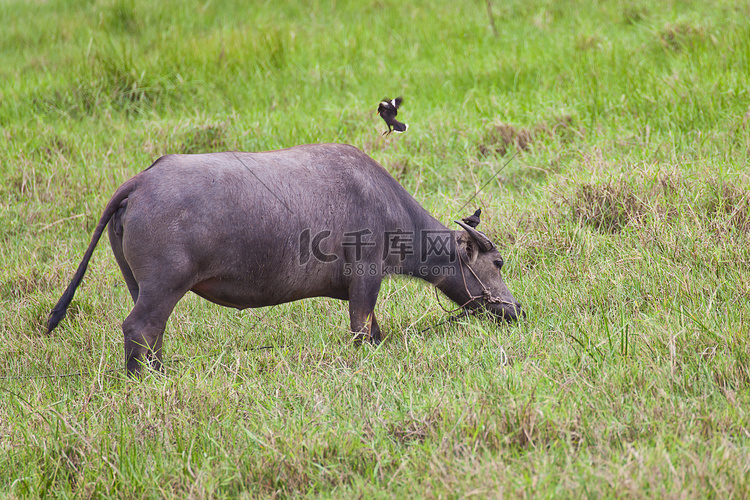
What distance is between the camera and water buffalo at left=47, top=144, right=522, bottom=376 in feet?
10.7

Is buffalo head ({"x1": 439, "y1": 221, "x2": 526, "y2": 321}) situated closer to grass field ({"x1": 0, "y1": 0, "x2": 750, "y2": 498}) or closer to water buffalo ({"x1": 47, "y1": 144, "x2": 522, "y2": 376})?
water buffalo ({"x1": 47, "y1": 144, "x2": 522, "y2": 376})

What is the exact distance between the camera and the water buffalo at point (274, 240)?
10.7ft

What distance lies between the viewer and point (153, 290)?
3.23 meters

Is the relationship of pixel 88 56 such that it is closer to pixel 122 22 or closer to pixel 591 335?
pixel 122 22

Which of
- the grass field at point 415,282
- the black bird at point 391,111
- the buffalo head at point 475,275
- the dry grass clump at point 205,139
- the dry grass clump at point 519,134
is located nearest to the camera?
the grass field at point 415,282

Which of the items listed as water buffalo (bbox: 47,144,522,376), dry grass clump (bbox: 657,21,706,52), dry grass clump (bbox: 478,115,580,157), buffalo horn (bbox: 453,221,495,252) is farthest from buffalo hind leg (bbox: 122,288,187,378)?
dry grass clump (bbox: 657,21,706,52)

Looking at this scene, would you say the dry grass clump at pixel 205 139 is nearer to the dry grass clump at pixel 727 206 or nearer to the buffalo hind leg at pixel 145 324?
the buffalo hind leg at pixel 145 324

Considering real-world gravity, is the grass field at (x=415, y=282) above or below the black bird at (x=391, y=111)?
below

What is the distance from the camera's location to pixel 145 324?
129 inches

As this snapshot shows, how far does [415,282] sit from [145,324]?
85.3 inches

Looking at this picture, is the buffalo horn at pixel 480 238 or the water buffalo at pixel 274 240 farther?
the buffalo horn at pixel 480 238

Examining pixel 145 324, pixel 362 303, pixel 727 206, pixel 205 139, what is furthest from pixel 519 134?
pixel 145 324

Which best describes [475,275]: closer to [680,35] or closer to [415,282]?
[415,282]

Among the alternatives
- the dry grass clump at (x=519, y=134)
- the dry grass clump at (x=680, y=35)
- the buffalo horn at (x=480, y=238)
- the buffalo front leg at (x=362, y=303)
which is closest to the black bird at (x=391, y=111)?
the buffalo horn at (x=480, y=238)
